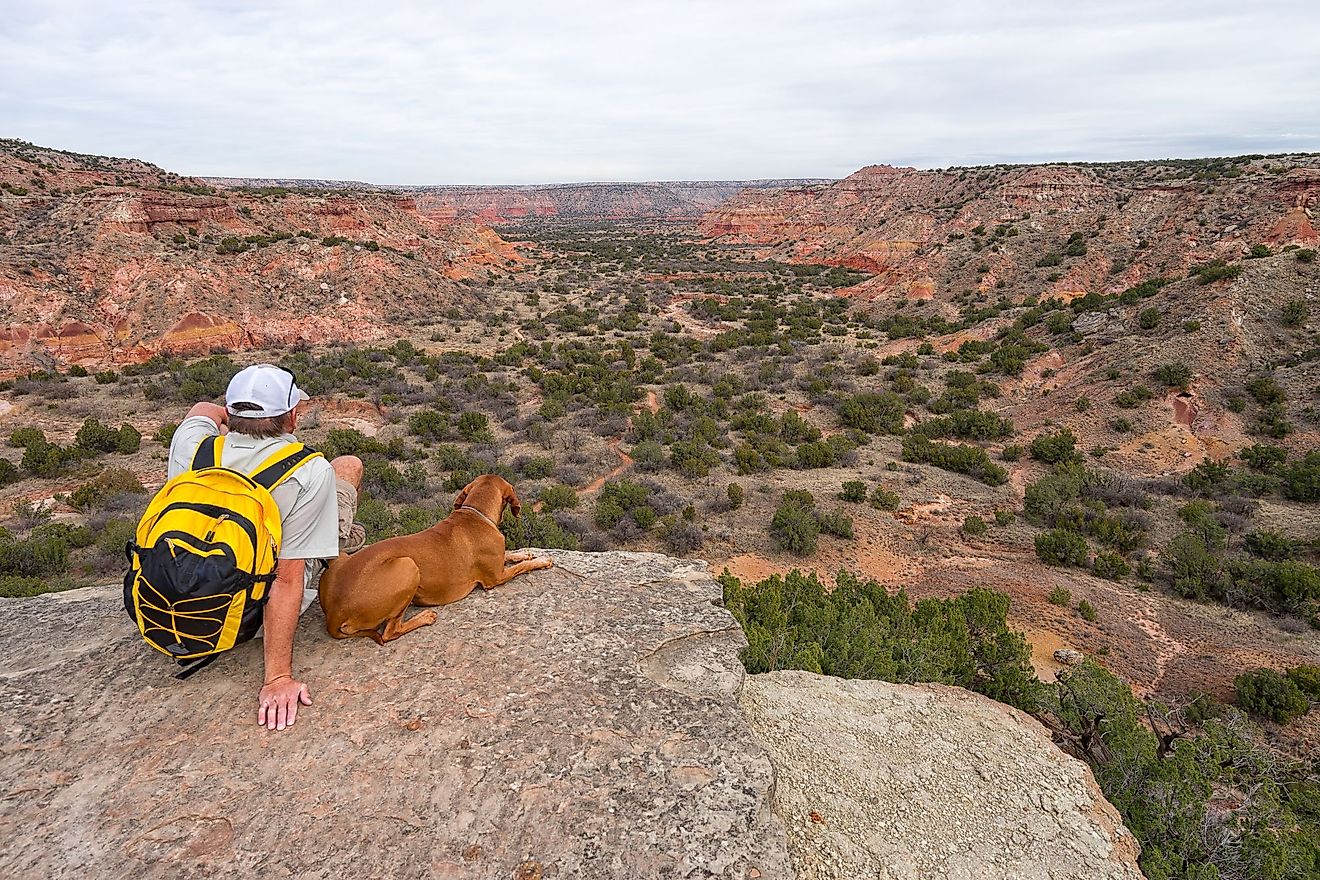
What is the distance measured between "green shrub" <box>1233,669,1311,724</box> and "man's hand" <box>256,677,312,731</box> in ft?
32.8

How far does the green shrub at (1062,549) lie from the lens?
10.7m

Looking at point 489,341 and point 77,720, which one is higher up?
point 77,720

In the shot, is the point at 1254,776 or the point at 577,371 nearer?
the point at 1254,776

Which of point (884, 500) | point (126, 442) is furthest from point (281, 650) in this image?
point (126, 442)

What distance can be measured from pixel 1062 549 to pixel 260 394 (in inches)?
484

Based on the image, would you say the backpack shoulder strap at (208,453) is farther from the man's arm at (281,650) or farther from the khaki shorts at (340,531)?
the khaki shorts at (340,531)

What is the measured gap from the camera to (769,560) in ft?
35.8

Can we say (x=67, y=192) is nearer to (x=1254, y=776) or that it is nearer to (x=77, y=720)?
(x=77, y=720)

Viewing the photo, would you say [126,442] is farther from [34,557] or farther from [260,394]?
[260,394]

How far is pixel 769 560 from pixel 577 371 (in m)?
14.3

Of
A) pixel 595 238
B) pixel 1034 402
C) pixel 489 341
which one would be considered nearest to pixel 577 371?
pixel 489 341

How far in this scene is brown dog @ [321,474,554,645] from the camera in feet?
10.3

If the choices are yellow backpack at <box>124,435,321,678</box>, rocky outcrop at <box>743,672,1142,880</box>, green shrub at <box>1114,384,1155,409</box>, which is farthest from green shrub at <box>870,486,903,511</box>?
yellow backpack at <box>124,435,321,678</box>

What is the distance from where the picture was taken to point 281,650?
8.96ft
